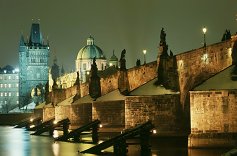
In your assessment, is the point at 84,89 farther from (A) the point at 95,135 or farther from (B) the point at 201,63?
(B) the point at 201,63

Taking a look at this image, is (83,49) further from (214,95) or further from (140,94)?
(214,95)

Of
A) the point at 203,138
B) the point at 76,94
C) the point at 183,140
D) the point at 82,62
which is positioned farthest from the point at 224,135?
the point at 82,62

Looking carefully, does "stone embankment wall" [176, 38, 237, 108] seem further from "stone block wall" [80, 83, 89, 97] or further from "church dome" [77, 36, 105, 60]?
"church dome" [77, 36, 105, 60]

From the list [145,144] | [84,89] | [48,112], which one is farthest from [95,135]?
[48,112]

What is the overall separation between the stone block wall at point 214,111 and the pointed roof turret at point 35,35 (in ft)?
548

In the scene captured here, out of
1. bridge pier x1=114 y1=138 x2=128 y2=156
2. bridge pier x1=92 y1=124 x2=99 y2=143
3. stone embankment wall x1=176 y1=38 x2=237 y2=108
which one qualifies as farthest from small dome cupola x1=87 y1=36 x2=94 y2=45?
bridge pier x1=114 y1=138 x2=128 y2=156

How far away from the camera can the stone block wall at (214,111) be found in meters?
28.9

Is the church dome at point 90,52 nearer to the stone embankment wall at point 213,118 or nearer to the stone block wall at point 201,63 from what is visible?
the stone block wall at point 201,63

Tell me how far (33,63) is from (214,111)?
544ft

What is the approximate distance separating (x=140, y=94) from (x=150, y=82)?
2.48m

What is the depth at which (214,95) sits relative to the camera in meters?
29.3

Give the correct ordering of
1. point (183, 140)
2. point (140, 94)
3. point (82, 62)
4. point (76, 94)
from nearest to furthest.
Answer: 1. point (183, 140)
2. point (140, 94)
3. point (76, 94)
4. point (82, 62)

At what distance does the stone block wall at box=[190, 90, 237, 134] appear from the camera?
94.9 ft

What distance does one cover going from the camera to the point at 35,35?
19400 centimetres
